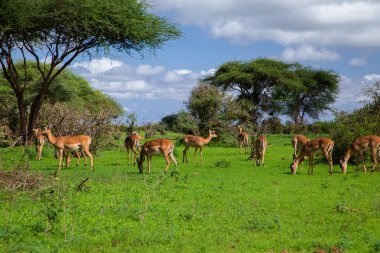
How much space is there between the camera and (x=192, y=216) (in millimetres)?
8281

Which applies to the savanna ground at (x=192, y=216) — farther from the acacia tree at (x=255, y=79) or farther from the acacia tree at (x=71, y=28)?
the acacia tree at (x=255, y=79)

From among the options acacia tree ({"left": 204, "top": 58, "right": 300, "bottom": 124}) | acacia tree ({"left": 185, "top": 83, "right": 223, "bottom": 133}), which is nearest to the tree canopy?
acacia tree ({"left": 204, "top": 58, "right": 300, "bottom": 124})

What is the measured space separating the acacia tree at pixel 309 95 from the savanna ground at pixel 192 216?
35.1 m

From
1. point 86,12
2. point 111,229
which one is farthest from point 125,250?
point 86,12

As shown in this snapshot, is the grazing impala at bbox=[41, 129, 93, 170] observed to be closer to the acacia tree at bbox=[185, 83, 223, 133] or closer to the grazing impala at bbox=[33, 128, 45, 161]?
the grazing impala at bbox=[33, 128, 45, 161]

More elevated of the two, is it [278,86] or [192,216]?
[278,86]

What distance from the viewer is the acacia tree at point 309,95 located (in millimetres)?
48094

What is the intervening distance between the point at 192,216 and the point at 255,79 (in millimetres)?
37672

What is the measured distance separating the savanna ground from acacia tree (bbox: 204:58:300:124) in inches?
1233

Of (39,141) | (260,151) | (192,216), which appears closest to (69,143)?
(39,141)

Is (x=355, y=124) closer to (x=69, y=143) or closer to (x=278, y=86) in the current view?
(x=69, y=143)

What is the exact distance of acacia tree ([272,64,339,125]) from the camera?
4809 centimetres

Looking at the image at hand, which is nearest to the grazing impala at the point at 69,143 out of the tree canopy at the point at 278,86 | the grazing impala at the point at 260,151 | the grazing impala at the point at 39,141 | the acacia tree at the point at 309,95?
the grazing impala at the point at 39,141

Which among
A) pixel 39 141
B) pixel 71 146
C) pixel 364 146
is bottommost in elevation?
pixel 71 146
